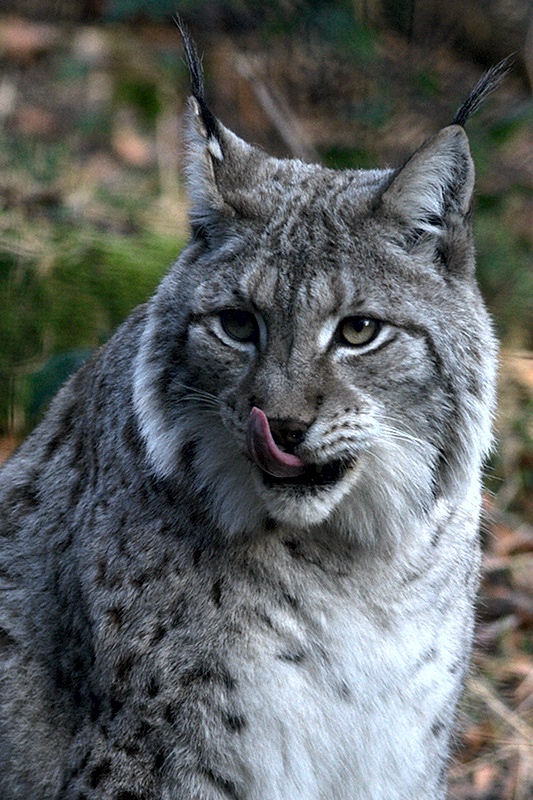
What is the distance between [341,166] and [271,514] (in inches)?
154

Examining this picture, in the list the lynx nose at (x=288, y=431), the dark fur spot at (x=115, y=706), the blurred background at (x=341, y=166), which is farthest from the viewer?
the blurred background at (x=341, y=166)

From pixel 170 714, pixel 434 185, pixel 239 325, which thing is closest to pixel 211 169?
pixel 239 325

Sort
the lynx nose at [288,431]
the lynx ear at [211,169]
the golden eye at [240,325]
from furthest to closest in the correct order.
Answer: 1. the lynx ear at [211,169]
2. the golden eye at [240,325]
3. the lynx nose at [288,431]

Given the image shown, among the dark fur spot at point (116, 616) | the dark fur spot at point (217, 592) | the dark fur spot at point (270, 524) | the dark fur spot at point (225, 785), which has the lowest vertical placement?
the dark fur spot at point (225, 785)

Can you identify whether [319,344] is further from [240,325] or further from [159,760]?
[159,760]

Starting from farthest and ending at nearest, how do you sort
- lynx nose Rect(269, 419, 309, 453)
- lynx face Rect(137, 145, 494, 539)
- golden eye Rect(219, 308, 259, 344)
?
golden eye Rect(219, 308, 259, 344)
lynx face Rect(137, 145, 494, 539)
lynx nose Rect(269, 419, 309, 453)

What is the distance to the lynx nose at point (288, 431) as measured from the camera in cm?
310

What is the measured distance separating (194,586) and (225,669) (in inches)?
10.1

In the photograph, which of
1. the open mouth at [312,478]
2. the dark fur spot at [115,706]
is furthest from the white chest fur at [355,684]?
the open mouth at [312,478]

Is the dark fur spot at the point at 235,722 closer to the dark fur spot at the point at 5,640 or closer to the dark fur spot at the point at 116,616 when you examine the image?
the dark fur spot at the point at 116,616

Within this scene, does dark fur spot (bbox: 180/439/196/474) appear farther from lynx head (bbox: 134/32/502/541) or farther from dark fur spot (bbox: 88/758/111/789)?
dark fur spot (bbox: 88/758/111/789)

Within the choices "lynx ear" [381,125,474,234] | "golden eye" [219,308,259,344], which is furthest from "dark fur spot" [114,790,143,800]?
"lynx ear" [381,125,474,234]

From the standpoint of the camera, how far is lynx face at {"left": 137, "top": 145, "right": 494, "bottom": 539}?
321 cm

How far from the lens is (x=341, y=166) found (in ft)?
22.6
